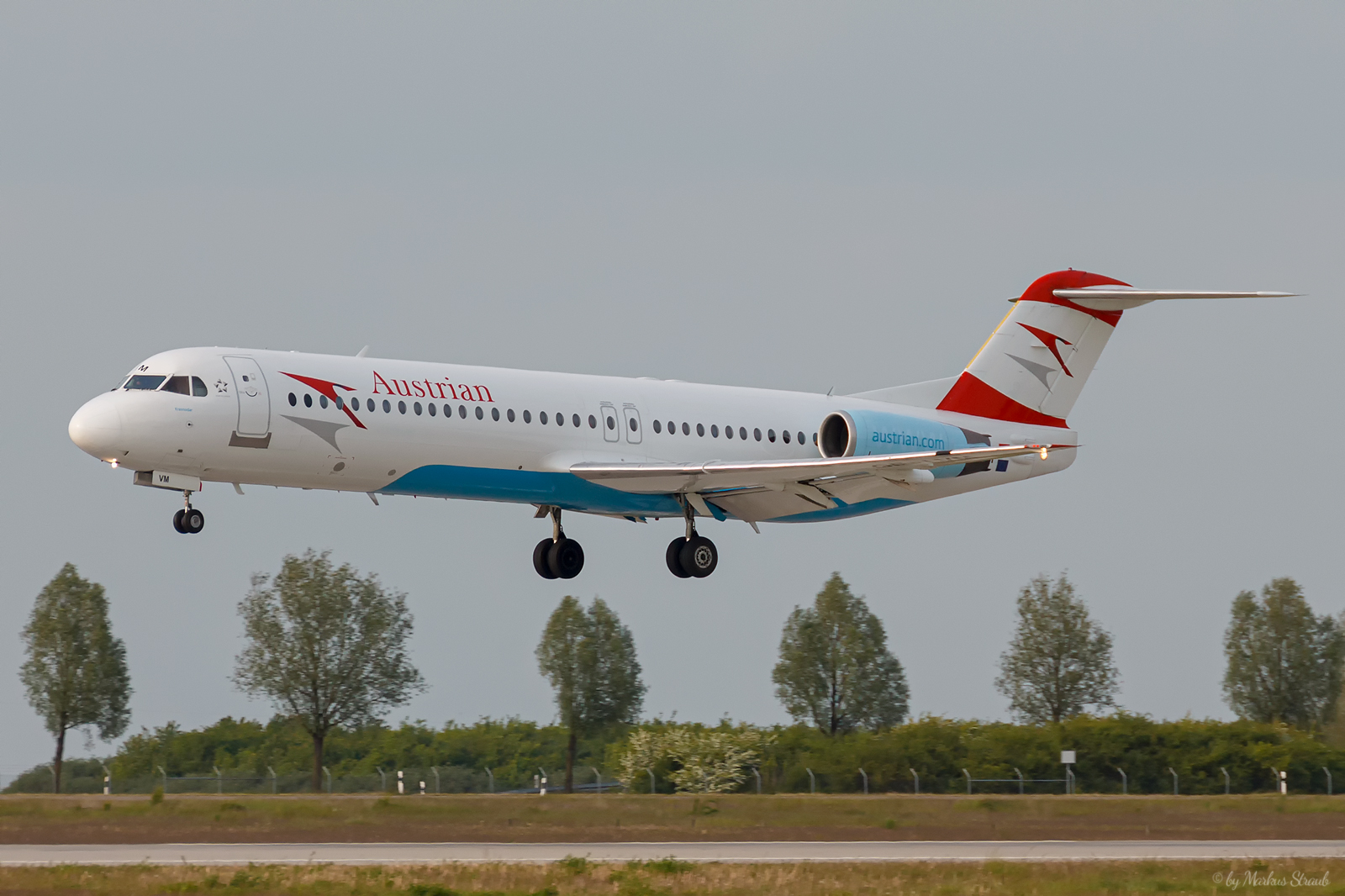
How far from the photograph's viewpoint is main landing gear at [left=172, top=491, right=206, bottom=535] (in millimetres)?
31094

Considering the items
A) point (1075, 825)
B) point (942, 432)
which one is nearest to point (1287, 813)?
point (1075, 825)

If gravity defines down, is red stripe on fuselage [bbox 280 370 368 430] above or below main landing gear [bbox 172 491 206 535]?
above

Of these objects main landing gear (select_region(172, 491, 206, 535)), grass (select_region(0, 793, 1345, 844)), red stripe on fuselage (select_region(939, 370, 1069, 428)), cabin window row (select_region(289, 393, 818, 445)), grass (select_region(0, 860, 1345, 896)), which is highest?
red stripe on fuselage (select_region(939, 370, 1069, 428))

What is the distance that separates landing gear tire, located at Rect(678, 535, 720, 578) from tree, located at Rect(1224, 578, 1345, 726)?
38.2 m

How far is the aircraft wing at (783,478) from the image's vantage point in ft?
114

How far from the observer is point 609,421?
117ft

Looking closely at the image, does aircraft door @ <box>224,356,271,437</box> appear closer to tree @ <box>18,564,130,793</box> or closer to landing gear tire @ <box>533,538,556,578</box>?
landing gear tire @ <box>533,538,556,578</box>

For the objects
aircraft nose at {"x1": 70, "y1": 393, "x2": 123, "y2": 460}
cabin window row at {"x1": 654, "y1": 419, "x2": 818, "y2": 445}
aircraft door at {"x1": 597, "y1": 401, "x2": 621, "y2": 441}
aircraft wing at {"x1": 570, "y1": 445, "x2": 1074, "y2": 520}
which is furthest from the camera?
cabin window row at {"x1": 654, "y1": 419, "x2": 818, "y2": 445}

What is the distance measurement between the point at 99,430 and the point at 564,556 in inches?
428

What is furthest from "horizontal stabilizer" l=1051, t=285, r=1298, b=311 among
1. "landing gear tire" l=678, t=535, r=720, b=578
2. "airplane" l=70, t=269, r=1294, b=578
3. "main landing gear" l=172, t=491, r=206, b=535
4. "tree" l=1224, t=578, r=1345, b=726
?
"tree" l=1224, t=578, r=1345, b=726

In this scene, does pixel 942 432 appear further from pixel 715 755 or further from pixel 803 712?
pixel 803 712

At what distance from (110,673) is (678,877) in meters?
44.2

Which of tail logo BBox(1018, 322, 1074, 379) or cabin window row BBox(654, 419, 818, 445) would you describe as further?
tail logo BBox(1018, 322, 1074, 379)

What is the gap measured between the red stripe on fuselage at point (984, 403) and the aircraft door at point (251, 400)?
16007mm
